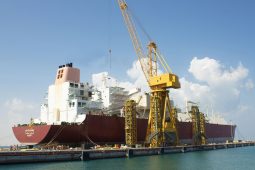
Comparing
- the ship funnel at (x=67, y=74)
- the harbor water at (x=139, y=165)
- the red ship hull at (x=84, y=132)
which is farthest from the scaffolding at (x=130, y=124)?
the harbor water at (x=139, y=165)

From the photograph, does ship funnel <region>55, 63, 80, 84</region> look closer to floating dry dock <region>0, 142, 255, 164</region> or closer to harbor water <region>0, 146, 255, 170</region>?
floating dry dock <region>0, 142, 255, 164</region>

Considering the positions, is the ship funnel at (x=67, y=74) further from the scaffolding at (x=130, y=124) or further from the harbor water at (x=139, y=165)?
the harbor water at (x=139, y=165)

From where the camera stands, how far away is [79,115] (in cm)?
4875

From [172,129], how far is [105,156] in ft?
55.3

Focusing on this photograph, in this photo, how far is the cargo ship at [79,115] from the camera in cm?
4672

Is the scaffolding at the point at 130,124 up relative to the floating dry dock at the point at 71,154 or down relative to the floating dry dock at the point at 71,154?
up

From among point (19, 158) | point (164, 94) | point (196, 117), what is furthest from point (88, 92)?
point (196, 117)

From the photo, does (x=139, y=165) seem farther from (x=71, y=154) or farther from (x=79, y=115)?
(x=79, y=115)

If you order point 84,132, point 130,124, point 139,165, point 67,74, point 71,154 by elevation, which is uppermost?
point 67,74

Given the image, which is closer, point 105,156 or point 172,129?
point 105,156

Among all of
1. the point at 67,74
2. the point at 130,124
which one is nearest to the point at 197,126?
the point at 130,124

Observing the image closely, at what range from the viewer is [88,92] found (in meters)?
54.7

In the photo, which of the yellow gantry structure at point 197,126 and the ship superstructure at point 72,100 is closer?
the ship superstructure at point 72,100

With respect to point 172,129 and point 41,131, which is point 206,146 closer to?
point 172,129
